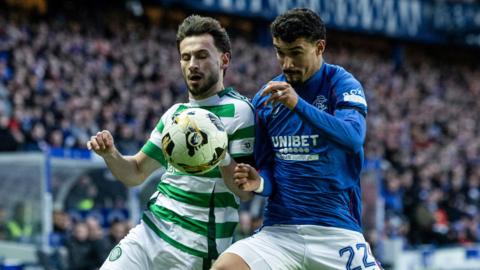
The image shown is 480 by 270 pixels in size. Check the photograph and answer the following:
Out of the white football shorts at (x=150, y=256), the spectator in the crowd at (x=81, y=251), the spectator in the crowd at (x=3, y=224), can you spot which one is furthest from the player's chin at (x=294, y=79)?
the spectator in the crowd at (x=3, y=224)

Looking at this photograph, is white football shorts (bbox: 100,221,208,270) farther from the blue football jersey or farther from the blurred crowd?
the blurred crowd

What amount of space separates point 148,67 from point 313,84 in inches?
599

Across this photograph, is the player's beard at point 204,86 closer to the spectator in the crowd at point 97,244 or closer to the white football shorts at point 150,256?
the white football shorts at point 150,256

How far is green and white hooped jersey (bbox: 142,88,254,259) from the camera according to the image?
189 inches

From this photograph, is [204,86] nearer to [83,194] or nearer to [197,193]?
[197,193]

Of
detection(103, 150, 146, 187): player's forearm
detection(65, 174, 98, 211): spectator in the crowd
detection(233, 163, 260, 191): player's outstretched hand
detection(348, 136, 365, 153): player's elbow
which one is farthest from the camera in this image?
detection(65, 174, 98, 211): spectator in the crowd

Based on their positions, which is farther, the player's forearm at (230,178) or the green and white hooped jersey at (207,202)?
the green and white hooped jersey at (207,202)

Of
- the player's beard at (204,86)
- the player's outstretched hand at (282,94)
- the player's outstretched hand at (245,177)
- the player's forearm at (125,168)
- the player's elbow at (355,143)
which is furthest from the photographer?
the player's forearm at (125,168)

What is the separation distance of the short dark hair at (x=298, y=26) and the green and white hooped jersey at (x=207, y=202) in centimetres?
57

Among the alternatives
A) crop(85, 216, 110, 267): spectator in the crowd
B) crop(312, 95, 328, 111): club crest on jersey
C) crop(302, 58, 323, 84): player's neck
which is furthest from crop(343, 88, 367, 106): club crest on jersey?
crop(85, 216, 110, 267): spectator in the crowd

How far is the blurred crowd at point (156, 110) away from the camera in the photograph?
45.8 ft

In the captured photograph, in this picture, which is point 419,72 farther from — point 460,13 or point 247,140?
point 247,140

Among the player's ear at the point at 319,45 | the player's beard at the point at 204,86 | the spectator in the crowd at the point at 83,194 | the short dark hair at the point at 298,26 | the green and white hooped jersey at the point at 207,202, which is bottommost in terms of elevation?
the spectator in the crowd at the point at 83,194

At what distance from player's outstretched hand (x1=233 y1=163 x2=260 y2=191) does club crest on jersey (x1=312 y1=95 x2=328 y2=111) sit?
55 centimetres
